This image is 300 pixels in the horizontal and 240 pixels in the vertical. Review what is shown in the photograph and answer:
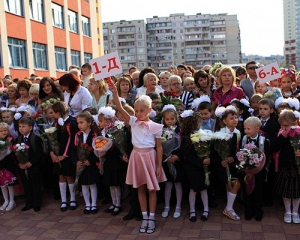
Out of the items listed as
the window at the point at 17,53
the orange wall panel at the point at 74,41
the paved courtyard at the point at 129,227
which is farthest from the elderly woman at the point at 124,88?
the orange wall panel at the point at 74,41

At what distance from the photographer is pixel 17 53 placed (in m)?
21.2

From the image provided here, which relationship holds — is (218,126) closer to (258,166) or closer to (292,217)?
(258,166)

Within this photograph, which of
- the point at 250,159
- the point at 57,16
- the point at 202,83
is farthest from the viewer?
the point at 57,16

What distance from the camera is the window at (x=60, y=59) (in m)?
26.0

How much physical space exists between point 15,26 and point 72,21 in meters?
8.45

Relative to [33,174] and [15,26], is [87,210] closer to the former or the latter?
[33,174]

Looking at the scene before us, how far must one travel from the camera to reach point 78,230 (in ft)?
14.9

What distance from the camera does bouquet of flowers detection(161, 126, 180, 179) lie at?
15.3 feet

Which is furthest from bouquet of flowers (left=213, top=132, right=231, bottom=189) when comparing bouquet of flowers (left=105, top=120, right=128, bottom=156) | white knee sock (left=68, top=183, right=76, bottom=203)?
white knee sock (left=68, top=183, right=76, bottom=203)

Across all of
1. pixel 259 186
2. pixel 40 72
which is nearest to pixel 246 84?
pixel 259 186

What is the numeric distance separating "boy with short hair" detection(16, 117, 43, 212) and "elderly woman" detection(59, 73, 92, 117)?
0.75 metres

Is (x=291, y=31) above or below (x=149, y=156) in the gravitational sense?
above

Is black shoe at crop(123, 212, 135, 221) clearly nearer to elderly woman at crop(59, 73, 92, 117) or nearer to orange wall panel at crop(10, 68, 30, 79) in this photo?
elderly woman at crop(59, 73, 92, 117)

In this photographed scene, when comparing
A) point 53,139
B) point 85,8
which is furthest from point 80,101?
point 85,8
